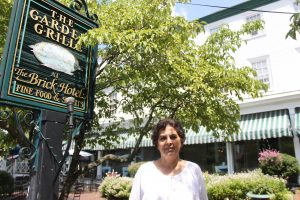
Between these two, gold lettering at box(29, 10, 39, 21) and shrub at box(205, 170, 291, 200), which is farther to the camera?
shrub at box(205, 170, 291, 200)

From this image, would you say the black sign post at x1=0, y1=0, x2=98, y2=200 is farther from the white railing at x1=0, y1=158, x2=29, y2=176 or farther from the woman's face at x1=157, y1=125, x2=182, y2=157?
the woman's face at x1=157, y1=125, x2=182, y2=157

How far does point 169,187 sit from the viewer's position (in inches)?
107

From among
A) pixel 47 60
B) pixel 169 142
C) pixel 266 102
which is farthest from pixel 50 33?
pixel 266 102

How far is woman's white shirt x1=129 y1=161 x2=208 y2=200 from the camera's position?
8.75 ft

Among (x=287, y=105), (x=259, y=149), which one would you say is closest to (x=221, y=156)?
(x=259, y=149)

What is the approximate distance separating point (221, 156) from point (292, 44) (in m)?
8.09

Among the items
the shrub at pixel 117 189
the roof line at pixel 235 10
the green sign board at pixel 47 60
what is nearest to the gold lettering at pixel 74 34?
the green sign board at pixel 47 60

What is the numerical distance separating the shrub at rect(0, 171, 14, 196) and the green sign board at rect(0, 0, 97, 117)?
11.5 meters

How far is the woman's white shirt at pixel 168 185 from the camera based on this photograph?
8.75ft

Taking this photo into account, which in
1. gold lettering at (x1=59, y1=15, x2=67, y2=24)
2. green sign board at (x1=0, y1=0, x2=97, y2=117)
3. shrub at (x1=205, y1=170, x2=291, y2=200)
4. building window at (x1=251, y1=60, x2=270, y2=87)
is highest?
building window at (x1=251, y1=60, x2=270, y2=87)

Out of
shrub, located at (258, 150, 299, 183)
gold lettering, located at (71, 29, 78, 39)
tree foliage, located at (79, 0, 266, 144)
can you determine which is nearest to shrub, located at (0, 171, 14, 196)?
tree foliage, located at (79, 0, 266, 144)

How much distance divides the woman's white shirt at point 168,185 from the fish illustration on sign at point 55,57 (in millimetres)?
2628

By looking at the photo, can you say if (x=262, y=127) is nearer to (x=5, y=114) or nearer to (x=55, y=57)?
(x=55, y=57)

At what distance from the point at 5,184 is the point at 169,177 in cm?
1461
